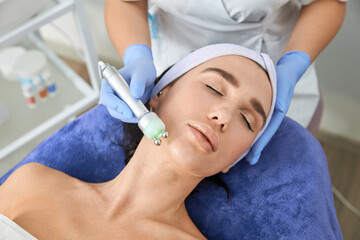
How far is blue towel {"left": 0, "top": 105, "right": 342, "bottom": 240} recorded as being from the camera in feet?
3.67

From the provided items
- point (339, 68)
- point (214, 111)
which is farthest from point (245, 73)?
point (339, 68)

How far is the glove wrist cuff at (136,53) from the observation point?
1.16 meters

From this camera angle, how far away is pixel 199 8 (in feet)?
3.98

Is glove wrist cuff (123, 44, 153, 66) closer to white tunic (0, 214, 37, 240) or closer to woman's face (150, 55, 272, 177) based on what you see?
woman's face (150, 55, 272, 177)

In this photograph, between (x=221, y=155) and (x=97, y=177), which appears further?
(x=97, y=177)

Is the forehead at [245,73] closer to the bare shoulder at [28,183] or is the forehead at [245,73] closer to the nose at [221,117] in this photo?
the nose at [221,117]

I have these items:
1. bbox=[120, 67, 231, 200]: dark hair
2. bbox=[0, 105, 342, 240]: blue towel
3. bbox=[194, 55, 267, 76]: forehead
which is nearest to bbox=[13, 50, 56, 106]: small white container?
bbox=[0, 105, 342, 240]: blue towel

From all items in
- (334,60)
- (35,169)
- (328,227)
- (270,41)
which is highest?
(35,169)

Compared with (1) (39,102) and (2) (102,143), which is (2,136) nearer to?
(1) (39,102)

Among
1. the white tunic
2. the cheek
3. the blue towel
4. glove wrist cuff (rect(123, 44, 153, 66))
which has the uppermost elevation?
glove wrist cuff (rect(123, 44, 153, 66))

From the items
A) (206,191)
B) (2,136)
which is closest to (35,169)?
(206,191)

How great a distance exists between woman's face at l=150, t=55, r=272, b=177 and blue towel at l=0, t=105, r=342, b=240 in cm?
21

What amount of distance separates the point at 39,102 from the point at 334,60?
1.63 m

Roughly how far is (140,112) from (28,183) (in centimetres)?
42
